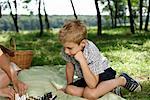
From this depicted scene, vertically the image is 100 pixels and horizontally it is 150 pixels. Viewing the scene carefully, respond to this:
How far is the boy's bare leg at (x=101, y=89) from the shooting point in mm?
4223

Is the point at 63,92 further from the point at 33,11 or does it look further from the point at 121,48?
the point at 33,11

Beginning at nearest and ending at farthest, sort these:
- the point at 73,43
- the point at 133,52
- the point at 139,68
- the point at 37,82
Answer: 1. the point at 73,43
2. the point at 37,82
3. the point at 139,68
4. the point at 133,52

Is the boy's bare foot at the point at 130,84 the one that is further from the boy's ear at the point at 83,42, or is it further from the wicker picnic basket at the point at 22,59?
the wicker picnic basket at the point at 22,59

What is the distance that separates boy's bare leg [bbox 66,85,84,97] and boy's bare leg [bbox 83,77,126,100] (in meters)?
0.11

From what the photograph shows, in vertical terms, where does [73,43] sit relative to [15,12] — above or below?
above

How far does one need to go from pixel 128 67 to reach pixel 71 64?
2645 mm

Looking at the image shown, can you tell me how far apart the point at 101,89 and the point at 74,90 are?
1.12 feet

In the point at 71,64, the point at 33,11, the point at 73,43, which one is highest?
the point at 73,43

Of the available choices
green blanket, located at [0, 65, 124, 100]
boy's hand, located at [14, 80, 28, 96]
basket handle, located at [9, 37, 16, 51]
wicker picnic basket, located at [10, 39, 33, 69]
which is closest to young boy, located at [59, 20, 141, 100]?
green blanket, located at [0, 65, 124, 100]

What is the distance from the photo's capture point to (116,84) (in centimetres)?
439

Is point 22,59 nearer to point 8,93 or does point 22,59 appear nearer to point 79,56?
point 8,93

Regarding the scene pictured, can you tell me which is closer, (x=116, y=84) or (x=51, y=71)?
(x=116, y=84)

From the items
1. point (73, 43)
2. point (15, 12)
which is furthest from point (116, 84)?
point (15, 12)

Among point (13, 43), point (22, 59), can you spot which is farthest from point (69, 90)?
point (13, 43)
